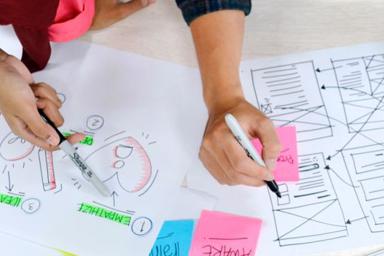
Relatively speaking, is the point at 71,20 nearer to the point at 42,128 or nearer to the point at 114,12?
the point at 114,12

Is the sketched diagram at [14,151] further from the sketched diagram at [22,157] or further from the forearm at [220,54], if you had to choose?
the forearm at [220,54]

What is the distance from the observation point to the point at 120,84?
79cm

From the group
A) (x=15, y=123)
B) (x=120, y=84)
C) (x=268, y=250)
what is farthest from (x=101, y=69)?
(x=268, y=250)

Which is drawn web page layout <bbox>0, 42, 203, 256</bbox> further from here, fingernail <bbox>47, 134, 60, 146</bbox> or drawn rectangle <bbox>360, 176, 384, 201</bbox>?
drawn rectangle <bbox>360, 176, 384, 201</bbox>

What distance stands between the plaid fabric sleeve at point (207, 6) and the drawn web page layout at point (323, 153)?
0.33ft

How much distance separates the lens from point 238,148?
607mm

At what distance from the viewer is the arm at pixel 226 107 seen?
2.01 feet

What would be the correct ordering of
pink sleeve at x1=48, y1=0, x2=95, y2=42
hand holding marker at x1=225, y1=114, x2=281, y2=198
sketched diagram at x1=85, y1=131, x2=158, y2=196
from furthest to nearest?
1. pink sleeve at x1=48, y1=0, x2=95, y2=42
2. sketched diagram at x1=85, y1=131, x2=158, y2=196
3. hand holding marker at x1=225, y1=114, x2=281, y2=198

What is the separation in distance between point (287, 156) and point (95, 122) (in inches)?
11.0

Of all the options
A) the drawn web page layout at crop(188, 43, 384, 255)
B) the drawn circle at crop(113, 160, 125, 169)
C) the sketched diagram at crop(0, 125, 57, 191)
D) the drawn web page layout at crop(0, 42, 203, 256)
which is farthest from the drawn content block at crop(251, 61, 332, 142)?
the sketched diagram at crop(0, 125, 57, 191)

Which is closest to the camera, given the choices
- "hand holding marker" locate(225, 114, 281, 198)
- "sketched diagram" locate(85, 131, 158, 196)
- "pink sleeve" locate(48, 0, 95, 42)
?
"hand holding marker" locate(225, 114, 281, 198)

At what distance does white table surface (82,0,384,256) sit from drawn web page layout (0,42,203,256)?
27 millimetres

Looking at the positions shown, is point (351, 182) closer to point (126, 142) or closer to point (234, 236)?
point (234, 236)

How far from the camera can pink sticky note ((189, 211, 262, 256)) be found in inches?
24.8
